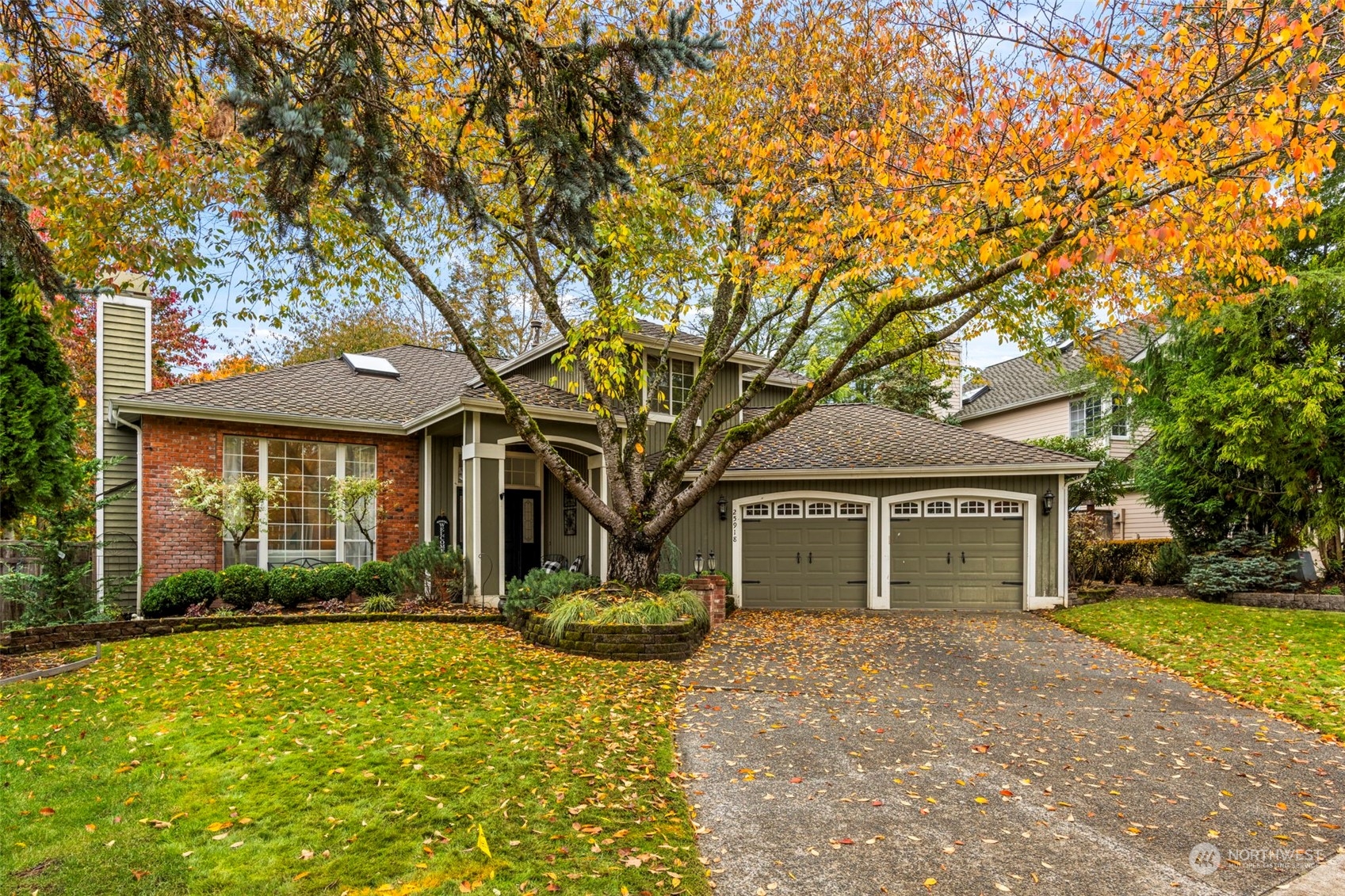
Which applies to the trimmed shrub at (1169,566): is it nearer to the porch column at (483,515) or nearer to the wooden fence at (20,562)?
the porch column at (483,515)

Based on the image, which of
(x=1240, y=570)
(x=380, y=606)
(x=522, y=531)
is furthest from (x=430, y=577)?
(x=1240, y=570)

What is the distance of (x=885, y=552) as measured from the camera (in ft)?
43.2

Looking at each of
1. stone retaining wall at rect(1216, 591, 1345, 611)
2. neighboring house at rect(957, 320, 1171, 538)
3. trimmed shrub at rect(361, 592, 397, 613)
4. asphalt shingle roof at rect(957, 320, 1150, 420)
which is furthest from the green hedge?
trimmed shrub at rect(361, 592, 397, 613)

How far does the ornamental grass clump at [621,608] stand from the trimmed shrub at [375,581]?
3.44 m

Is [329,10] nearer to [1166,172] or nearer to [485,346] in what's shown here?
[1166,172]

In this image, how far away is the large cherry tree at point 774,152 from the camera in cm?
433

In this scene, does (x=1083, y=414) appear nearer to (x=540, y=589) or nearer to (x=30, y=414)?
(x=540, y=589)

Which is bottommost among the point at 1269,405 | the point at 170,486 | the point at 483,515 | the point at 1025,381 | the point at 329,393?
the point at 483,515

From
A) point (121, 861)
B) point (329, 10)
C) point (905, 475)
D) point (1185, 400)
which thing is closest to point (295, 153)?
point (329, 10)

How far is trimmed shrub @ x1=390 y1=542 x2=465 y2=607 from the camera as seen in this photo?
36.1 feet

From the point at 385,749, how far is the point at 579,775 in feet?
4.61

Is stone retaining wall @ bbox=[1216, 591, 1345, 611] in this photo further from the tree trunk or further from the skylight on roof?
the skylight on roof

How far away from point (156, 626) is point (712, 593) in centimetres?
765

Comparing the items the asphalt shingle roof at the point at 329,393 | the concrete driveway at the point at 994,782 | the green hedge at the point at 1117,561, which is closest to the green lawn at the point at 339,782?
the concrete driveway at the point at 994,782
